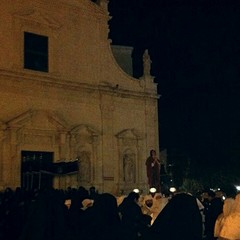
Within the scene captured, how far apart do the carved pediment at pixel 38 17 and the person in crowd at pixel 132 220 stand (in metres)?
13.6

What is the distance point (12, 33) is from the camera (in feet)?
71.9

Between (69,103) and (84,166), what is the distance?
2.84 metres

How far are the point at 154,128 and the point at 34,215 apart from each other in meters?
19.2

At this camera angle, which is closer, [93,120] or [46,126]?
[46,126]

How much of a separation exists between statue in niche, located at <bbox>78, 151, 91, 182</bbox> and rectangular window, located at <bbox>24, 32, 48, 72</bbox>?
13.4 feet

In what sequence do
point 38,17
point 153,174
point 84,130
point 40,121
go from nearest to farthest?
point 153,174 < point 40,121 < point 38,17 < point 84,130

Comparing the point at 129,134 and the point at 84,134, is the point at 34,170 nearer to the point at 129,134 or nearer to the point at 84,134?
the point at 84,134

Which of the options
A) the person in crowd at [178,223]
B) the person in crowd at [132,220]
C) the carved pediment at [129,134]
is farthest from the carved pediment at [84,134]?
the person in crowd at [178,223]

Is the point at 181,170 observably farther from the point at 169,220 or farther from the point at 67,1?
the point at 169,220

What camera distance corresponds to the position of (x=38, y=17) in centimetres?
2273

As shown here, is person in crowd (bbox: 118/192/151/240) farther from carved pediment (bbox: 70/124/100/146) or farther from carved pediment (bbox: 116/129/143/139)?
carved pediment (bbox: 116/129/143/139)

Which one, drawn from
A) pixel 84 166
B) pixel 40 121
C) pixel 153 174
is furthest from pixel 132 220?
pixel 84 166

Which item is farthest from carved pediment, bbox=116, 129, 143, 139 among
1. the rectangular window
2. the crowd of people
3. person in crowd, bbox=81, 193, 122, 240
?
person in crowd, bbox=81, 193, 122, 240

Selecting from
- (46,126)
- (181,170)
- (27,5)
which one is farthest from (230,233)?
(181,170)
